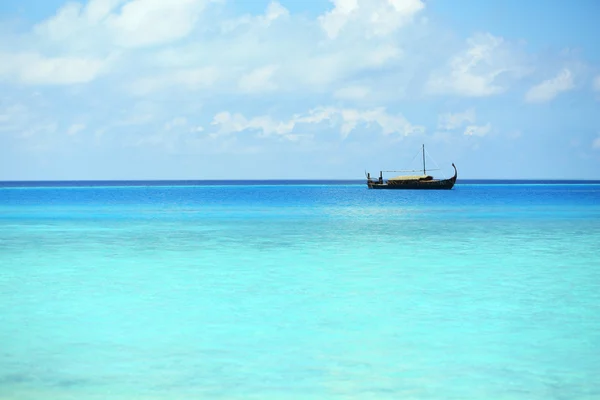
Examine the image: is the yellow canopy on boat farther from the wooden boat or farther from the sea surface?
the sea surface

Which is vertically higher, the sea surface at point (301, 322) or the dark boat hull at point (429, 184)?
the dark boat hull at point (429, 184)

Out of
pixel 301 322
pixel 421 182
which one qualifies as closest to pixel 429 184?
pixel 421 182

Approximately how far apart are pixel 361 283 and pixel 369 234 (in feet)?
40.4

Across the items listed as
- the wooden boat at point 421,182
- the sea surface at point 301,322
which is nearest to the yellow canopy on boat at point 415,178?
the wooden boat at point 421,182

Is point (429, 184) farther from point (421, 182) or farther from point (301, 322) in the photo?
point (301, 322)

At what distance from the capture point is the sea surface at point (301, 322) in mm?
7172

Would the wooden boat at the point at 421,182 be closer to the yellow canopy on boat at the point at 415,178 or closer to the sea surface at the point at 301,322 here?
the yellow canopy on boat at the point at 415,178

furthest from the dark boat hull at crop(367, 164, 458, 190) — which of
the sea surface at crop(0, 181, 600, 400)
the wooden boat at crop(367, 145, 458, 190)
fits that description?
the sea surface at crop(0, 181, 600, 400)

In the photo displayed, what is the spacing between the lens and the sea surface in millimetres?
7172

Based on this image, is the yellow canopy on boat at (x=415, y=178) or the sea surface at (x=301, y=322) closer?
the sea surface at (x=301, y=322)

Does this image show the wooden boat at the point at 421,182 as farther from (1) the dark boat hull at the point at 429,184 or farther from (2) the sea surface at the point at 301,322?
(2) the sea surface at the point at 301,322

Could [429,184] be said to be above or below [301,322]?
above

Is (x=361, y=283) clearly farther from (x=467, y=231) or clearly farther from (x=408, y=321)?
(x=467, y=231)

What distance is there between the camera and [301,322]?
10188 mm
